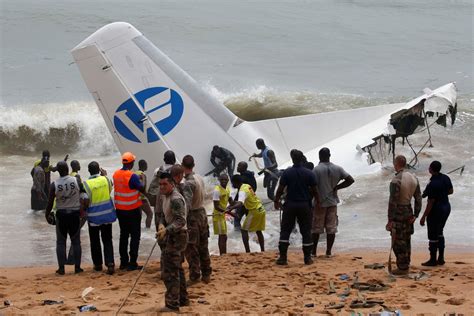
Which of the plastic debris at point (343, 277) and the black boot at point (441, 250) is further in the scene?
the black boot at point (441, 250)

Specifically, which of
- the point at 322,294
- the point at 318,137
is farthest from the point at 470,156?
the point at 322,294

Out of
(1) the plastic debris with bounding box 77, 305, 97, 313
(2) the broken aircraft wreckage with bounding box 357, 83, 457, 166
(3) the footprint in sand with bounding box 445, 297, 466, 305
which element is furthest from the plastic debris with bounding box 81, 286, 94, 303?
(2) the broken aircraft wreckage with bounding box 357, 83, 457, 166

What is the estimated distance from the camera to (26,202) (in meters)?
16.6

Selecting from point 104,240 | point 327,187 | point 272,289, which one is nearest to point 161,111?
point 104,240

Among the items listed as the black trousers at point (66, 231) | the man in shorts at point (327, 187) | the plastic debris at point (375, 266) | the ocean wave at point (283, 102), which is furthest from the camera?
the ocean wave at point (283, 102)

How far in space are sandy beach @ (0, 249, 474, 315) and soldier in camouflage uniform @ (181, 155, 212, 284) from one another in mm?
181

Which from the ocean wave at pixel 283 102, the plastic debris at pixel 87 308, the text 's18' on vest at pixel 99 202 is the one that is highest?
the ocean wave at pixel 283 102

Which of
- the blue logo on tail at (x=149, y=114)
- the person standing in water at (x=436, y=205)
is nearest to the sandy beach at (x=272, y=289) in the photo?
the person standing in water at (x=436, y=205)

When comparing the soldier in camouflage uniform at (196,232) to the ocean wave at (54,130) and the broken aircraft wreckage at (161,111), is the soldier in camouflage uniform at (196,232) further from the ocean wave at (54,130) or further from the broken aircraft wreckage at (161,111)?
the ocean wave at (54,130)

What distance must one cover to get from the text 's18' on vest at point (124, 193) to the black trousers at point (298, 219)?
1839mm

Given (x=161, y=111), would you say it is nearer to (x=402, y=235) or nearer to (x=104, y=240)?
(x=104, y=240)

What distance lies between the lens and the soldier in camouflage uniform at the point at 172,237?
8.33 m

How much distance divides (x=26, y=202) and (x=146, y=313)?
8.83m

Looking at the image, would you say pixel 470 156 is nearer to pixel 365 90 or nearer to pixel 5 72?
pixel 365 90
